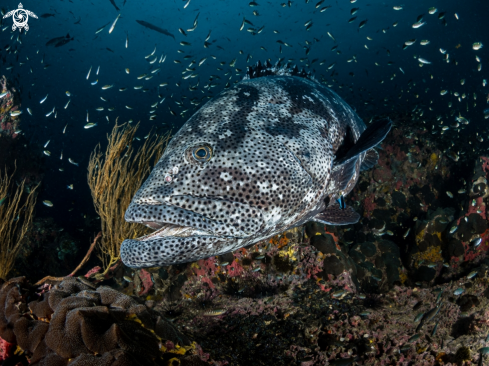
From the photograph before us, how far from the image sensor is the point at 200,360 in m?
2.27

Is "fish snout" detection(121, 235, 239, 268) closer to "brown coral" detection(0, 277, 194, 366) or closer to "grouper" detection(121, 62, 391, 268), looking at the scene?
"grouper" detection(121, 62, 391, 268)

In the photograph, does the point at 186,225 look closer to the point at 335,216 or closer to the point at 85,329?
the point at 85,329

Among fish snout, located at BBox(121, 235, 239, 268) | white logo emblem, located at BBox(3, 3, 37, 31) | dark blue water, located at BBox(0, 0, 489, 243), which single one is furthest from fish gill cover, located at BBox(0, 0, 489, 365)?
dark blue water, located at BBox(0, 0, 489, 243)

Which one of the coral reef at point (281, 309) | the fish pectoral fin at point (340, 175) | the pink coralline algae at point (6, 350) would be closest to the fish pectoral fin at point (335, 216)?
the fish pectoral fin at point (340, 175)

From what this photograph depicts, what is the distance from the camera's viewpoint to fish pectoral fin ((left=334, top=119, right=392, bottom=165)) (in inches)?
92.7

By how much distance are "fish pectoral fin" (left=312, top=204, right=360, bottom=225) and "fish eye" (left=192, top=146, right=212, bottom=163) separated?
1.66 m

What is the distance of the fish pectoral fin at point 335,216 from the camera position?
303 cm

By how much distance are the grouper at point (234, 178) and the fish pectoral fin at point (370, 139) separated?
0.01 metres

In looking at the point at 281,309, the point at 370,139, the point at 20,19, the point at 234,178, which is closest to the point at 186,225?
the point at 234,178

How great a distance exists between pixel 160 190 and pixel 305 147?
4.50 feet

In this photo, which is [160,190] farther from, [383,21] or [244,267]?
[383,21]

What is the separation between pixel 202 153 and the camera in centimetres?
205

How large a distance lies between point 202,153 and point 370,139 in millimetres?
1677

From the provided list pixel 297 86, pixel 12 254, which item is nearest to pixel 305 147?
pixel 297 86
